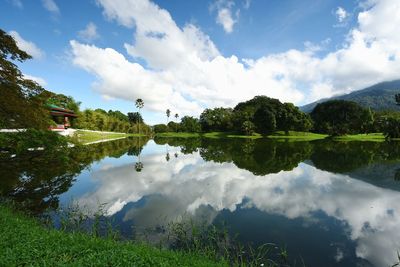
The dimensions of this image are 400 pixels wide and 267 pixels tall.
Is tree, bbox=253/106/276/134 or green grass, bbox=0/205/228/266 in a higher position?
tree, bbox=253/106/276/134

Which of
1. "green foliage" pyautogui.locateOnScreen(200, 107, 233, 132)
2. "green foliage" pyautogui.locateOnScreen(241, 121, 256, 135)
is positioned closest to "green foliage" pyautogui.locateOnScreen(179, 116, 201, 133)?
"green foliage" pyautogui.locateOnScreen(200, 107, 233, 132)

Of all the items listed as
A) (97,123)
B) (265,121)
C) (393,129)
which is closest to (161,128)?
(97,123)

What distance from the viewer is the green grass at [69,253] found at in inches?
258

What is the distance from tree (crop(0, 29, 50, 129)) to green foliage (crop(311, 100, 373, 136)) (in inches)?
3542

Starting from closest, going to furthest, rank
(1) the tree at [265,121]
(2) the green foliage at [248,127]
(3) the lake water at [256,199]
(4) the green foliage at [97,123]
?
1. (3) the lake water at [256,199]
2. (1) the tree at [265,121]
3. (4) the green foliage at [97,123]
4. (2) the green foliage at [248,127]

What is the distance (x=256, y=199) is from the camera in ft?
52.7

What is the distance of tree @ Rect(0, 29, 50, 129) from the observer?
1396 centimetres

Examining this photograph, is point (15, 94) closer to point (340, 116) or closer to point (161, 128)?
point (340, 116)

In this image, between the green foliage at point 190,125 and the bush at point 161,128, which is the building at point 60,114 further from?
the bush at point 161,128

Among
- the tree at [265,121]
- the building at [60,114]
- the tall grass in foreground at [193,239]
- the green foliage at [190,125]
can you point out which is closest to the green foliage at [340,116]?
the tree at [265,121]

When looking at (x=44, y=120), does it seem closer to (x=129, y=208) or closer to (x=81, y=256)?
(x=129, y=208)

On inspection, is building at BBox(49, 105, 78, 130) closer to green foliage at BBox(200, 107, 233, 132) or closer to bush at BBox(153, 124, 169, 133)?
green foliage at BBox(200, 107, 233, 132)

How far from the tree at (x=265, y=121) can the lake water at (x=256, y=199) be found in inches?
2266

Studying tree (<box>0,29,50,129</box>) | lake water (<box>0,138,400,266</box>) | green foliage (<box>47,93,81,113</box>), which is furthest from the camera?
green foliage (<box>47,93,81,113</box>)
